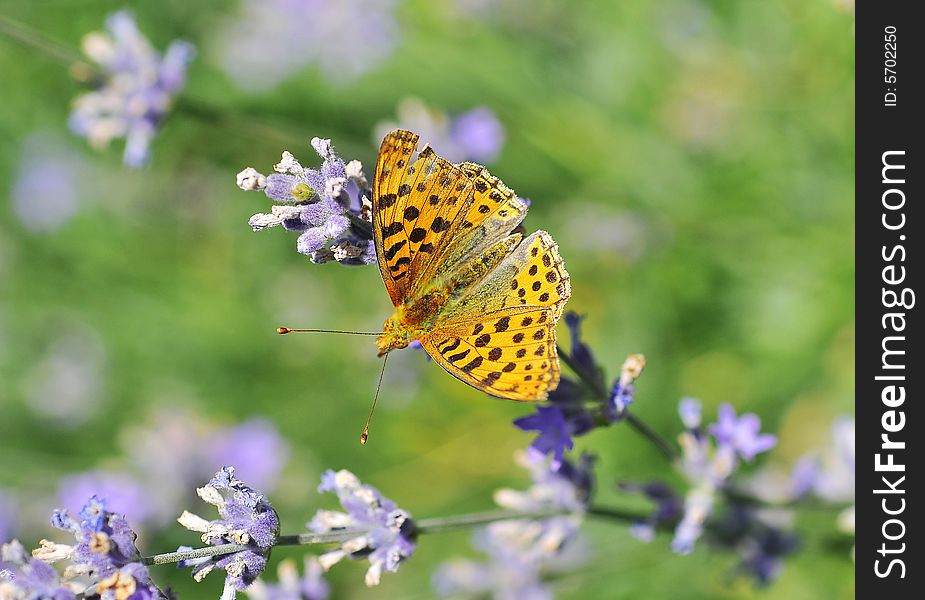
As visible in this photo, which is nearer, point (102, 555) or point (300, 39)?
point (102, 555)

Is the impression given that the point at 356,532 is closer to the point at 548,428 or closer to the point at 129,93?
the point at 548,428

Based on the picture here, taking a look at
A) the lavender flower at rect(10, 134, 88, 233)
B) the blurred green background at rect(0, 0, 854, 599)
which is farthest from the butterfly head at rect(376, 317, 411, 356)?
the lavender flower at rect(10, 134, 88, 233)

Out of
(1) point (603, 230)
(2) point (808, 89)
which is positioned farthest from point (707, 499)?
(2) point (808, 89)

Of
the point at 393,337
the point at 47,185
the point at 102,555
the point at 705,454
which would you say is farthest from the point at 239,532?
the point at 47,185

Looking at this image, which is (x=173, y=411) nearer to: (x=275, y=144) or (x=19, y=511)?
(x=19, y=511)

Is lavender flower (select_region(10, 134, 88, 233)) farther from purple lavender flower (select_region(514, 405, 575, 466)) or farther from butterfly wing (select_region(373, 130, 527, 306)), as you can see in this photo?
purple lavender flower (select_region(514, 405, 575, 466))
